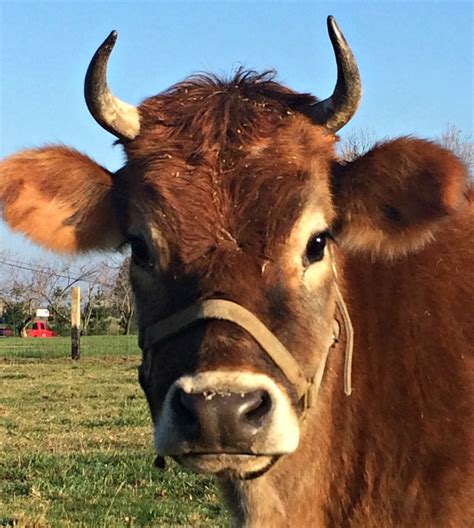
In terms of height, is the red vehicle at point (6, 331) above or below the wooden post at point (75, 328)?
above

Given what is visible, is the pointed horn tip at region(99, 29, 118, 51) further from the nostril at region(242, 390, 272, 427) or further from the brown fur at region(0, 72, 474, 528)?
the nostril at region(242, 390, 272, 427)

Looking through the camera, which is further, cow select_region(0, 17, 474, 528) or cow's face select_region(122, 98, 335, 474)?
cow select_region(0, 17, 474, 528)

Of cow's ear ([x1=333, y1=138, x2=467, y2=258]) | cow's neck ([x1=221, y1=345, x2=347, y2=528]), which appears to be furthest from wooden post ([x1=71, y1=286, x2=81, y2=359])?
cow's ear ([x1=333, y1=138, x2=467, y2=258])

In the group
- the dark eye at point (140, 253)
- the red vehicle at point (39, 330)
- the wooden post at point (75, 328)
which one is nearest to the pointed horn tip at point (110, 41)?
the dark eye at point (140, 253)

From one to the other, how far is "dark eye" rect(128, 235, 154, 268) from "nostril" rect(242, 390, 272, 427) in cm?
104

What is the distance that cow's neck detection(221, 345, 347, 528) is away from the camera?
4570 millimetres

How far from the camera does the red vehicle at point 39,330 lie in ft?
248

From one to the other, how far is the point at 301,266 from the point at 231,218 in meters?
0.43

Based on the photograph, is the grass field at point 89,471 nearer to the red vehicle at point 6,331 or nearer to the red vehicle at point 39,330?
the red vehicle at point 39,330

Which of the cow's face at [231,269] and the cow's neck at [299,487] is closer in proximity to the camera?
the cow's face at [231,269]

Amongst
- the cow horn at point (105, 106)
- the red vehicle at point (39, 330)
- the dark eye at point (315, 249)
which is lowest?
the dark eye at point (315, 249)

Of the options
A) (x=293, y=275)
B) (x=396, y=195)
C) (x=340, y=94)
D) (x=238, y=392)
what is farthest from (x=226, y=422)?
(x=340, y=94)

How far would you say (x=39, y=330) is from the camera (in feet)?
251

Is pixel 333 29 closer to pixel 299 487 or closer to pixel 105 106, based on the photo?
pixel 105 106
